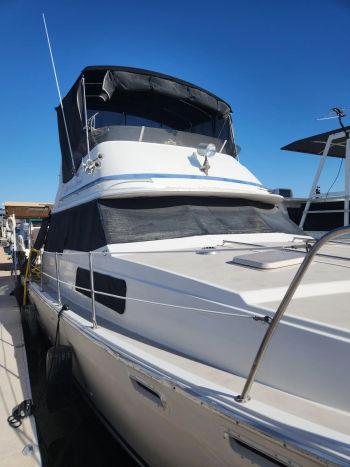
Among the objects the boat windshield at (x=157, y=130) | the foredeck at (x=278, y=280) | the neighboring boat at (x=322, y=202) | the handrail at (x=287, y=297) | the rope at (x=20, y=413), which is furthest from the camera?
the neighboring boat at (x=322, y=202)

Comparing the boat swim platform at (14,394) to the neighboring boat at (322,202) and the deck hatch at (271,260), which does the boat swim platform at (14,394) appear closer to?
the deck hatch at (271,260)

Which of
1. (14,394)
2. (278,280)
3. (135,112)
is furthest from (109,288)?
(135,112)

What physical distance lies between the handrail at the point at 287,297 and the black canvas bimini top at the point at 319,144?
11.7m

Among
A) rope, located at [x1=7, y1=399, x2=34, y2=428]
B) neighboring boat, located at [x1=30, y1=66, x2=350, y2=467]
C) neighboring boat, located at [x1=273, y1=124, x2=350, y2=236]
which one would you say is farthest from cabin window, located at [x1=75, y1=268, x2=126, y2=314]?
neighboring boat, located at [x1=273, y1=124, x2=350, y2=236]

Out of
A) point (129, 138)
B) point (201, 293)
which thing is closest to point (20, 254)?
point (129, 138)

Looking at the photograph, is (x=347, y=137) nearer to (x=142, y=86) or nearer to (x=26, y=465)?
(x=142, y=86)

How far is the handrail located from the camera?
1206 millimetres

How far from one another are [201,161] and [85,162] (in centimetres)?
156

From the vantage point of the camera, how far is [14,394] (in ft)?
12.6

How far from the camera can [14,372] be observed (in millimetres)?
4340

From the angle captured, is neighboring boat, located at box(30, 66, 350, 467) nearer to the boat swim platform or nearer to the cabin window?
the cabin window

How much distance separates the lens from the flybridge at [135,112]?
15.4ft

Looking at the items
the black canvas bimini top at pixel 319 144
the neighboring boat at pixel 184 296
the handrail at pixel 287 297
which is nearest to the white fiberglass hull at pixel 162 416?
the neighboring boat at pixel 184 296

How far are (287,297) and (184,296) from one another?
40.1 inches
